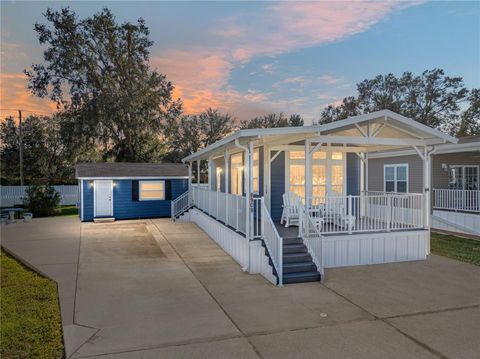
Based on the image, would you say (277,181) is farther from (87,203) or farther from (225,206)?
(87,203)

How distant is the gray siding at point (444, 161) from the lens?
47.7 feet

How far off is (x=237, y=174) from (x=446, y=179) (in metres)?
9.13

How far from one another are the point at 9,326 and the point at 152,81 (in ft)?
81.5

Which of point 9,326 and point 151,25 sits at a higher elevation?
point 151,25

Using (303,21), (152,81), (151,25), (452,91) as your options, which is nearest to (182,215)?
(303,21)

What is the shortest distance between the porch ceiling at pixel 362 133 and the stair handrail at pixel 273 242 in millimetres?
1501

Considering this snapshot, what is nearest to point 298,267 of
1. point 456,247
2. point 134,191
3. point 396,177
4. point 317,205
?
point 317,205

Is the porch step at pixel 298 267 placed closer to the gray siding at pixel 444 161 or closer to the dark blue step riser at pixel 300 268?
the dark blue step riser at pixel 300 268

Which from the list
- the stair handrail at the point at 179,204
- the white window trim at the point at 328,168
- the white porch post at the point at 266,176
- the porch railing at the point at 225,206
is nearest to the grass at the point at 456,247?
the white window trim at the point at 328,168

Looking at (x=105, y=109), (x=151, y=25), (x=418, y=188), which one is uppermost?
(x=151, y=25)

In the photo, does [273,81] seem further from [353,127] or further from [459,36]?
[353,127]

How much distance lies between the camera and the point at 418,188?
14297mm

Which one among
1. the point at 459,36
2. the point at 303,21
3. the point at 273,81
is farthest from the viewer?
the point at 273,81

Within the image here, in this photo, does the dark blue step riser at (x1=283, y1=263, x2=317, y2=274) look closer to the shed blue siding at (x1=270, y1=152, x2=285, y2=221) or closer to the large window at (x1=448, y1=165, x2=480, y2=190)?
the shed blue siding at (x1=270, y1=152, x2=285, y2=221)
